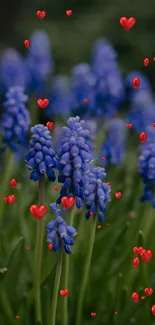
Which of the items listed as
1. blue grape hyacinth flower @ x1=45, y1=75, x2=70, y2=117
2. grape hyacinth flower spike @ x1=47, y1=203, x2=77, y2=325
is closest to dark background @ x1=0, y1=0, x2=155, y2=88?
blue grape hyacinth flower @ x1=45, y1=75, x2=70, y2=117

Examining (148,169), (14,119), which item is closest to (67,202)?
(148,169)

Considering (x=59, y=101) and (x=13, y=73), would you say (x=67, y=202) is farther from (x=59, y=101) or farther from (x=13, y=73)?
(x=59, y=101)

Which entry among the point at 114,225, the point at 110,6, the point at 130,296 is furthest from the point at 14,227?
the point at 110,6

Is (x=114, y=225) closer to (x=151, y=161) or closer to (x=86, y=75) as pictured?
(x=151, y=161)

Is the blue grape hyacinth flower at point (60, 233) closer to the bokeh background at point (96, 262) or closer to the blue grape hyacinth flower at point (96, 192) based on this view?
the blue grape hyacinth flower at point (96, 192)

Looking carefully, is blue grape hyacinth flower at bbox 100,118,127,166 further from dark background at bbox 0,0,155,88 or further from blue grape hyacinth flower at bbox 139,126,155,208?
dark background at bbox 0,0,155,88

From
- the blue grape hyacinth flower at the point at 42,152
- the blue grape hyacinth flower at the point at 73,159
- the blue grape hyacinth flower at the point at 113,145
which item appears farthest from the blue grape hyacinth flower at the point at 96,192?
the blue grape hyacinth flower at the point at 113,145
